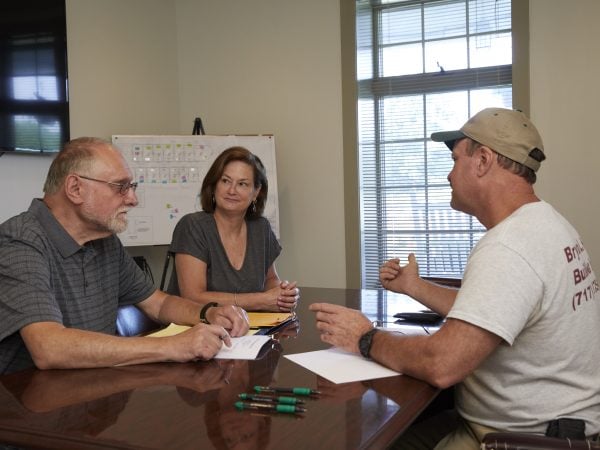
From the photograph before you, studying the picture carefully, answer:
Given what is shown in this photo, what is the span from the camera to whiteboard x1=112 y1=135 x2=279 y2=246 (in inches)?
163

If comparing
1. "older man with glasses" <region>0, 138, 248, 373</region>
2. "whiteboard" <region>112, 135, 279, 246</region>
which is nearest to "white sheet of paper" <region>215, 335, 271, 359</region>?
"older man with glasses" <region>0, 138, 248, 373</region>

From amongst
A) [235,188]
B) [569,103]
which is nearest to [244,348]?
[235,188]

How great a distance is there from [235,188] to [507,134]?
1.37m

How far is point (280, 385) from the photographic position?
129 centimetres

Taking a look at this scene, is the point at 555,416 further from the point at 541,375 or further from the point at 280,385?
the point at 280,385

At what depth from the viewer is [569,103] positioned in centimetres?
387

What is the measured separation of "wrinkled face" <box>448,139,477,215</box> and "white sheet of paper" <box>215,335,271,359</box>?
24.7 inches

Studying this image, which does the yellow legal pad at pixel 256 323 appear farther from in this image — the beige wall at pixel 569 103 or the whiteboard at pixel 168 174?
the beige wall at pixel 569 103

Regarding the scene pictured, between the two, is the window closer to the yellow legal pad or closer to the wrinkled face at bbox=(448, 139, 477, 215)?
the yellow legal pad

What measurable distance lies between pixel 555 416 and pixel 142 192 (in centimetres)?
331

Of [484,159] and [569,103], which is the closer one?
[484,159]

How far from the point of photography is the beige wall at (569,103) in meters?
3.82

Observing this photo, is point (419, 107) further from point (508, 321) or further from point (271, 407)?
point (271, 407)

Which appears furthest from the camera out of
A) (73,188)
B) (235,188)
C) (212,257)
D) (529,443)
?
(235,188)
